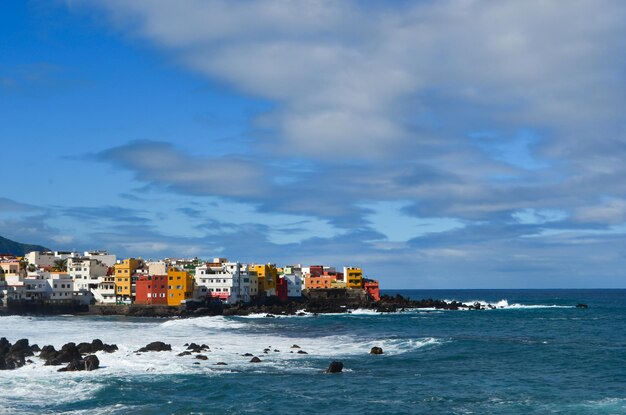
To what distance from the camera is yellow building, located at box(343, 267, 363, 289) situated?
527ft

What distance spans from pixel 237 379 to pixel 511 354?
2726cm

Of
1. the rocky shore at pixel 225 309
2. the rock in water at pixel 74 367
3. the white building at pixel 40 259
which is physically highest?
the white building at pixel 40 259

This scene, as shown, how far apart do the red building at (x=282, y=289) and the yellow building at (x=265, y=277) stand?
2.05 metres

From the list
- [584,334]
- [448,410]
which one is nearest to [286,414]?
[448,410]

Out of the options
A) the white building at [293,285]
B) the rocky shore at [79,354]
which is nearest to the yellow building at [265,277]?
the white building at [293,285]

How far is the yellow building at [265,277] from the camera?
139 metres

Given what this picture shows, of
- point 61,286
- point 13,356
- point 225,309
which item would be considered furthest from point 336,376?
point 61,286

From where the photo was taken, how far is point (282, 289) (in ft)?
477

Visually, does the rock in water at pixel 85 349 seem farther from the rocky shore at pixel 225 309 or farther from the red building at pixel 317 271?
the red building at pixel 317 271

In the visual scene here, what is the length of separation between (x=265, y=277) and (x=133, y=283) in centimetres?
2744

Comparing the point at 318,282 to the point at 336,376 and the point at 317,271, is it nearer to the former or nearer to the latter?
the point at 317,271

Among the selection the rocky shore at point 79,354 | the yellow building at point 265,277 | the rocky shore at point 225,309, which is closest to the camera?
the rocky shore at point 79,354

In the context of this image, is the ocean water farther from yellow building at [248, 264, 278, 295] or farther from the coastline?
yellow building at [248, 264, 278, 295]

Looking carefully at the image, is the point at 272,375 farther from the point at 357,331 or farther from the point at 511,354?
the point at 357,331
